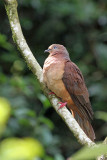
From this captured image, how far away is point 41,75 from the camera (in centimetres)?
319

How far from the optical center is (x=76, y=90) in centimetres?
373

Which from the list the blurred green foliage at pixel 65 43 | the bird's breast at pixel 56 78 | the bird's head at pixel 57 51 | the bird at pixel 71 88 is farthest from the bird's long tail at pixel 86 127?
the blurred green foliage at pixel 65 43

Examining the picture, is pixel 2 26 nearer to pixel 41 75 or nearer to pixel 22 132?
pixel 22 132

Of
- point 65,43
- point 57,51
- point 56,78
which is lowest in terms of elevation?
point 56,78

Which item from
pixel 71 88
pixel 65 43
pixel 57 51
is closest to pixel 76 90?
pixel 71 88

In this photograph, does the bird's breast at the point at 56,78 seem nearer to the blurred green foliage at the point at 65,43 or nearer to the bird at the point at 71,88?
the bird at the point at 71,88

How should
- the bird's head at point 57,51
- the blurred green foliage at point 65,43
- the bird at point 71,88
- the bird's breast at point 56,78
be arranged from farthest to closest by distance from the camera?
1. the blurred green foliage at point 65,43
2. the bird's head at point 57,51
3. the bird at point 71,88
4. the bird's breast at point 56,78

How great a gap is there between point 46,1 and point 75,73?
2871 mm

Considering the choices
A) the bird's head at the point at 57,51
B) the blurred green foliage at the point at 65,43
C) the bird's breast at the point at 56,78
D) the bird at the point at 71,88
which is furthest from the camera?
the blurred green foliage at the point at 65,43

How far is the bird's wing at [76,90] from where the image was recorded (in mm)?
3676

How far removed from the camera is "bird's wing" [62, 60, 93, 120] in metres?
3.68

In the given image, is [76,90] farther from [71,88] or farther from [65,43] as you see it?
[65,43]

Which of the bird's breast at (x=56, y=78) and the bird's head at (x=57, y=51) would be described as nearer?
the bird's breast at (x=56, y=78)

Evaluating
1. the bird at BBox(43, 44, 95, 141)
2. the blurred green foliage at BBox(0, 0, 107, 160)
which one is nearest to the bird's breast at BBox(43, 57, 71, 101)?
the bird at BBox(43, 44, 95, 141)
